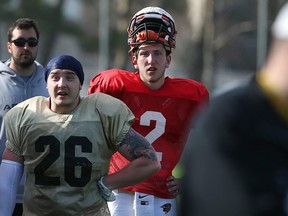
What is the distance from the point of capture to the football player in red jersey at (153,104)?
5.27 m

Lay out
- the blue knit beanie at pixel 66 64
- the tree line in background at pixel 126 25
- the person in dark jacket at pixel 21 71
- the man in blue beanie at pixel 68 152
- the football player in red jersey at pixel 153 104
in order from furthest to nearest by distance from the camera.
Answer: the tree line in background at pixel 126 25
the person in dark jacket at pixel 21 71
the football player in red jersey at pixel 153 104
the blue knit beanie at pixel 66 64
the man in blue beanie at pixel 68 152

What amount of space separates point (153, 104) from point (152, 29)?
45 cm

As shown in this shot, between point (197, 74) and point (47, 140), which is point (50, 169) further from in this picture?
point (197, 74)

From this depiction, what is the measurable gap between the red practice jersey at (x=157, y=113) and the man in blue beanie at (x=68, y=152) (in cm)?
71

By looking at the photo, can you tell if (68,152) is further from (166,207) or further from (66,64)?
(166,207)

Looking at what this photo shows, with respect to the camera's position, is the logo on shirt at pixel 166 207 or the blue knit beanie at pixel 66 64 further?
the logo on shirt at pixel 166 207

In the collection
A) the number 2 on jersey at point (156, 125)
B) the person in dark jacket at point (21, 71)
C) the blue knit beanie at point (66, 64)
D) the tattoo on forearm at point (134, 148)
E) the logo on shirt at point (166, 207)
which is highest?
the person in dark jacket at point (21, 71)

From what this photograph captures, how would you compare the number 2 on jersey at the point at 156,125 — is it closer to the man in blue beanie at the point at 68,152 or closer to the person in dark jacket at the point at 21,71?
the man in blue beanie at the point at 68,152

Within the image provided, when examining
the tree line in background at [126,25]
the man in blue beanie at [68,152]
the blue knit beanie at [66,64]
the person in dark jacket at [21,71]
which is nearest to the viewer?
the man in blue beanie at [68,152]

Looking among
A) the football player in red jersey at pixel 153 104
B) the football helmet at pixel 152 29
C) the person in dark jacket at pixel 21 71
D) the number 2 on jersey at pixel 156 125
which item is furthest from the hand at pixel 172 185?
the person in dark jacket at pixel 21 71

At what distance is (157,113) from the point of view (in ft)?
17.5

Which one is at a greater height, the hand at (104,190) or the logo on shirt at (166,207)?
the hand at (104,190)

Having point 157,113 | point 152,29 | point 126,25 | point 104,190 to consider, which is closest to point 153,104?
point 157,113

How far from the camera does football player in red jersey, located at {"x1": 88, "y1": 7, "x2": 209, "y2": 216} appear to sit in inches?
208
